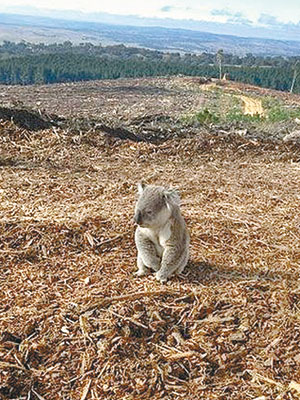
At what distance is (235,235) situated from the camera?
6645mm

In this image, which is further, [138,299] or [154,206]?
[138,299]

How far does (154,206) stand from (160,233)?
1.14 ft

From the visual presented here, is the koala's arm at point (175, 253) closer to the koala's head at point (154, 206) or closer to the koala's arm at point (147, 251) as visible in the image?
the koala's arm at point (147, 251)

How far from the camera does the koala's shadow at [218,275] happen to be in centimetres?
541

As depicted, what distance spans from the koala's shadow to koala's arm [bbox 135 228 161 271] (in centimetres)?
31

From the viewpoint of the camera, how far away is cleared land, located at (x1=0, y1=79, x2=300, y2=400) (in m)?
4.23

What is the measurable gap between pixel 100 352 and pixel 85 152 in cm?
776

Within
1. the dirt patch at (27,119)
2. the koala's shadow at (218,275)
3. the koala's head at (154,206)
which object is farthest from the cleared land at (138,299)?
the dirt patch at (27,119)

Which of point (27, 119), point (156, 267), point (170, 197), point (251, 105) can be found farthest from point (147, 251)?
point (251, 105)

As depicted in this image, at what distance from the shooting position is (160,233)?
5.12 metres

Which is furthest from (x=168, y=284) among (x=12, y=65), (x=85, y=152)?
(x=12, y=65)

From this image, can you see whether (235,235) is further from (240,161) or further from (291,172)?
(240,161)

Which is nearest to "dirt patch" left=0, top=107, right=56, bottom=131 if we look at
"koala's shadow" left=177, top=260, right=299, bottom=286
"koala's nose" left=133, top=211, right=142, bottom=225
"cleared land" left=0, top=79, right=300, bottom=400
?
"cleared land" left=0, top=79, right=300, bottom=400

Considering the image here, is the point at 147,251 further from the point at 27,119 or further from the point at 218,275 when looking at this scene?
the point at 27,119
